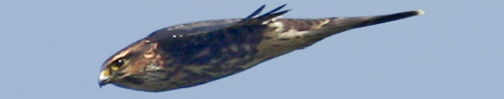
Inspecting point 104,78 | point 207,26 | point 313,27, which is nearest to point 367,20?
point 313,27

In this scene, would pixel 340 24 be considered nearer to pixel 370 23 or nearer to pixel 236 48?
pixel 370 23

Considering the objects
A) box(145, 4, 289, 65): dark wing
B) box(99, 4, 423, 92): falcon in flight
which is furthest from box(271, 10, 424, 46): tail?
box(145, 4, 289, 65): dark wing

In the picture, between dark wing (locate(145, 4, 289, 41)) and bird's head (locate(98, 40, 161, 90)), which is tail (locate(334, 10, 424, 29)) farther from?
bird's head (locate(98, 40, 161, 90))

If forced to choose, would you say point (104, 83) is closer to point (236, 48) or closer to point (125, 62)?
point (125, 62)

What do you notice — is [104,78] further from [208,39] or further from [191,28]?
[208,39]

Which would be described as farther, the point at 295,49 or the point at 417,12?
the point at 295,49

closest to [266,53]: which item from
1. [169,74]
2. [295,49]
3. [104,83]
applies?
[295,49]

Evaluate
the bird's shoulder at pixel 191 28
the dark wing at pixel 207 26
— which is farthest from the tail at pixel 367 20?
the bird's shoulder at pixel 191 28
